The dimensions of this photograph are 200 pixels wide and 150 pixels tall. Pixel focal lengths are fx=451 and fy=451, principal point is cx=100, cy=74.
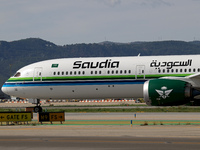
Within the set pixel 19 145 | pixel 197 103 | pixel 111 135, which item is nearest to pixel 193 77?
pixel 197 103

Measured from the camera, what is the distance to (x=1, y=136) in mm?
24047

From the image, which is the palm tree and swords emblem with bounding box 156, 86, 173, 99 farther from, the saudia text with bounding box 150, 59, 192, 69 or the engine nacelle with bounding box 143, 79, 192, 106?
the saudia text with bounding box 150, 59, 192, 69

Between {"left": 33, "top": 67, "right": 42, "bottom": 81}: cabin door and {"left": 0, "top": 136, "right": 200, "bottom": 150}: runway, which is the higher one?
{"left": 33, "top": 67, "right": 42, "bottom": 81}: cabin door

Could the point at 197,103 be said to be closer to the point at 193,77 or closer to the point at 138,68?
the point at 193,77

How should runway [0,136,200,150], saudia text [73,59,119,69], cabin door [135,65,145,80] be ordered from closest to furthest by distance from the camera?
runway [0,136,200,150] → cabin door [135,65,145,80] → saudia text [73,59,119,69]

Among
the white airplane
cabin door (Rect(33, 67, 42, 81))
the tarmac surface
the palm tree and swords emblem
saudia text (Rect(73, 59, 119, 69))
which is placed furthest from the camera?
cabin door (Rect(33, 67, 42, 81))

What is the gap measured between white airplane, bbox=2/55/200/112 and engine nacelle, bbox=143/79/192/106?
35.2ft

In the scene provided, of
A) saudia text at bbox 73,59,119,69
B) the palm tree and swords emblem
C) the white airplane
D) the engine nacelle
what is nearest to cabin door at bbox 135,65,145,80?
the white airplane

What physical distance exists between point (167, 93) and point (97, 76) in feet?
51.2

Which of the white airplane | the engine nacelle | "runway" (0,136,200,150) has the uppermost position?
the white airplane

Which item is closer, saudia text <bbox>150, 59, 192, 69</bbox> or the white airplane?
saudia text <bbox>150, 59, 192, 69</bbox>

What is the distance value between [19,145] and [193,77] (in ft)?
59.6

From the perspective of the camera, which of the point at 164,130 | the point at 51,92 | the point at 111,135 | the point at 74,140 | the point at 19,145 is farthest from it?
the point at 51,92

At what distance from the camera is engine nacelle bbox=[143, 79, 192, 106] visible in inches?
1023
